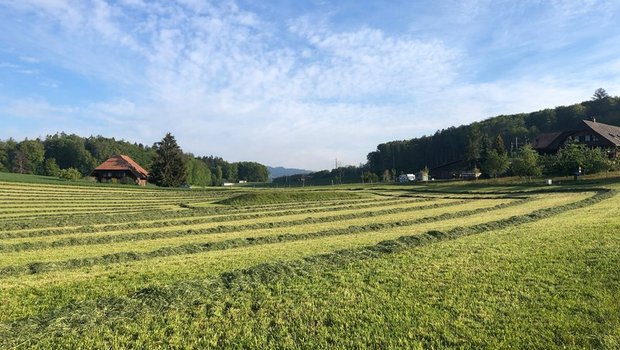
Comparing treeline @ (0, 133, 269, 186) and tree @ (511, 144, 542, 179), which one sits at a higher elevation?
treeline @ (0, 133, 269, 186)

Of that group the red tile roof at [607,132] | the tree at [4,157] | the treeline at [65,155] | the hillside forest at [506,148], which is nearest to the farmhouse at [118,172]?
the treeline at [65,155]

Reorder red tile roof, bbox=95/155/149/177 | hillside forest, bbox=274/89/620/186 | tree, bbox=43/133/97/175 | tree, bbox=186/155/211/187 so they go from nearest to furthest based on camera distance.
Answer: hillside forest, bbox=274/89/620/186 < red tile roof, bbox=95/155/149/177 < tree, bbox=43/133/97/175 < tree, bbox=186/155/211/187

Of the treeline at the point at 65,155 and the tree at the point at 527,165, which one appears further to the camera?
the treeline at the point at 65,155

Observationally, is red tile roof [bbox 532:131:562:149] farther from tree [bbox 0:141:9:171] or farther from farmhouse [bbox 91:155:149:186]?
tree [bbox 0:141:9:171]

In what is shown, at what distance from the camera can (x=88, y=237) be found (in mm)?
22641

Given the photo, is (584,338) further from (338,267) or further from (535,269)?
(338,267)

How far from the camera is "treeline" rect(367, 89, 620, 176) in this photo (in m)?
141

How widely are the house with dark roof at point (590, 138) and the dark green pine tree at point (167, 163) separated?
9122cm

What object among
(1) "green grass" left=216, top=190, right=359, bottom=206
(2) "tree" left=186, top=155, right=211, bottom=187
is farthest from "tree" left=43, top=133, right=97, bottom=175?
(1) "green grass" left=216, top=190, right=359, bottom=206

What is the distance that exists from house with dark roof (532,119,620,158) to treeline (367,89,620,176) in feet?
59.0

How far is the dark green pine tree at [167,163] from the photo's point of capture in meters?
104

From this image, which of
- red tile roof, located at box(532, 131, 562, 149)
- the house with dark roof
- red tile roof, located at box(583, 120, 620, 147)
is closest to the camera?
the house with dark roof

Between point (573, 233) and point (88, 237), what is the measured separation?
23305 millimetres

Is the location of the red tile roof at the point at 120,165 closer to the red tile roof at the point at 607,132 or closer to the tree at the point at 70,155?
the tree at the point at 70,155
